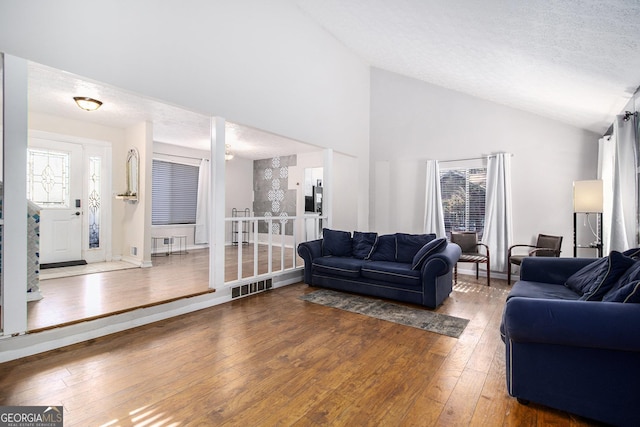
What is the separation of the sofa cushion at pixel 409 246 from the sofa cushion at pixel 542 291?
56.0 inches

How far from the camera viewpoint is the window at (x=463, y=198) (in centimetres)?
548

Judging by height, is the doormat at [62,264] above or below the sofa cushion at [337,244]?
below

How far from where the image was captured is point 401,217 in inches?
249

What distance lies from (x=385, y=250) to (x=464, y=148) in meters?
2.70

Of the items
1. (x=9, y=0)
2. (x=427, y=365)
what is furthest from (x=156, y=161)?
(x=427, y=365)

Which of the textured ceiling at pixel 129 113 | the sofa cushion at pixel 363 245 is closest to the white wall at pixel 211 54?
the textured ceiling at pixel 129 113

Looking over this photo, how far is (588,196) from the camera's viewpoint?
12.5 ft

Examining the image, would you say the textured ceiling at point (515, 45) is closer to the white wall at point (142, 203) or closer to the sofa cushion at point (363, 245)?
the sofa cushion at point (363, 245)

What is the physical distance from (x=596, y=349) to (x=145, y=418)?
2.57 meters

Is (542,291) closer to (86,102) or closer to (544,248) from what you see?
(544,248)

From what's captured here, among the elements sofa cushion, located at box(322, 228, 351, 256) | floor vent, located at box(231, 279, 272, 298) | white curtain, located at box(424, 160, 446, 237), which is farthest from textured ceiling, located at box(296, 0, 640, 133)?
floor vent, located at box(231, 279, 272, 298)

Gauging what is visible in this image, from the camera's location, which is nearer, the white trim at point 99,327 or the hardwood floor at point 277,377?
the hardwood floor at point 277,377

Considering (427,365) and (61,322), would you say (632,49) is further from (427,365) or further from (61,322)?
(61,322)

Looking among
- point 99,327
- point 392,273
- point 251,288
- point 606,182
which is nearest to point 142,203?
point 251,288
